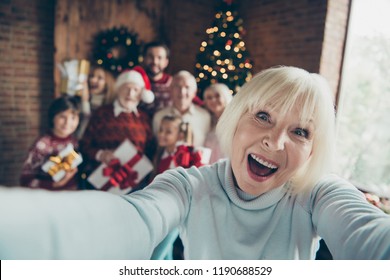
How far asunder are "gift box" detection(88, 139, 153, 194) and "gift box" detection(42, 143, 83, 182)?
6.6 inches

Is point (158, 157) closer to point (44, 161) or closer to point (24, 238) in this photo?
point (44, 161)

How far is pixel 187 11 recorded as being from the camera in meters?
3.92

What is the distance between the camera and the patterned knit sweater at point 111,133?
7.06 ft

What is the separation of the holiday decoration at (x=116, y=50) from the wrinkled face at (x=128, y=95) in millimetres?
1023

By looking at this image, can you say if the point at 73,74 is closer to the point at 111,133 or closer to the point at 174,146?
the point at 111,133

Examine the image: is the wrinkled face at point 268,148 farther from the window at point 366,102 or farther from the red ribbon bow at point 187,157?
the window at point 366,102

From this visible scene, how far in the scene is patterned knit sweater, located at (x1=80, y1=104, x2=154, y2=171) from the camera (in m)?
2.15

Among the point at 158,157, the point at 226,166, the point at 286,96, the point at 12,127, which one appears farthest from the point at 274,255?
the point at 12,127

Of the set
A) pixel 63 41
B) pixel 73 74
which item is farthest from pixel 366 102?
pixel 63 41

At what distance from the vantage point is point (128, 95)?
2227 millimetres

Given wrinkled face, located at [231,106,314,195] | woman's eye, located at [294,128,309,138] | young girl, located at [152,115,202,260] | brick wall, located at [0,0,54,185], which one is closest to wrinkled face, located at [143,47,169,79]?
young girl, located at [152,115,202,260]

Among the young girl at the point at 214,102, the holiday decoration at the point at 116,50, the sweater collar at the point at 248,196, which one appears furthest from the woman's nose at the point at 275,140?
the holiday decoration at the point at 116,50

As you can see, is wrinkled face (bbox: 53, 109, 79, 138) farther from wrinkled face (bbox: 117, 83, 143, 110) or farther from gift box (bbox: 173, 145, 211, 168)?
gift box (bbox: 173, 145, 211, 168)

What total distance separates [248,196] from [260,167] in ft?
0.29
